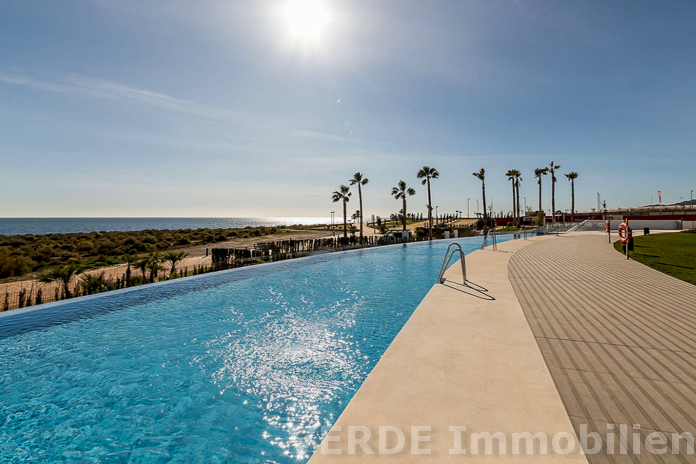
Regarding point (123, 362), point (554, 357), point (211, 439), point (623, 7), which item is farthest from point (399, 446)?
point (623, 7)

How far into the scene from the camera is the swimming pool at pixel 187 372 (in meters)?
3.65

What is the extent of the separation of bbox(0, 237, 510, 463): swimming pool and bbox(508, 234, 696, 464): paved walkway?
9.70ft

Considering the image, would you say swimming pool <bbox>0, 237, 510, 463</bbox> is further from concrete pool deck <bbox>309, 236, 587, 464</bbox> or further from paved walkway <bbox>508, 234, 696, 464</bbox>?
paved walkway <bbox>508, 234, 696, 464</bbox>

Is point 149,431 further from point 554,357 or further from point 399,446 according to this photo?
point 554,357

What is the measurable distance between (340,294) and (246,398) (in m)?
6.12

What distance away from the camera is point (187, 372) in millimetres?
5227

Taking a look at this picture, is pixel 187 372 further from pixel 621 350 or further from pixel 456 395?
pixel 621 350

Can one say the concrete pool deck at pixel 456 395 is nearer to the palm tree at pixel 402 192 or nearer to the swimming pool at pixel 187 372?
the swimming pool at pixel 187 372

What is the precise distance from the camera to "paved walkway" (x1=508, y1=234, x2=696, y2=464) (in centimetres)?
276

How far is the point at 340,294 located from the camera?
10430 millimetres

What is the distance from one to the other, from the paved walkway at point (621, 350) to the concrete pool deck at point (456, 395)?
10.2 inches

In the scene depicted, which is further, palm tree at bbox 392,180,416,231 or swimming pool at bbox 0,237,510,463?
palm tree at bbox 392,180,416,231

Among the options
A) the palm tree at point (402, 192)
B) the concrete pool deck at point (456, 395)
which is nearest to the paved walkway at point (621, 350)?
the concrete pool deck at point (456, 395)

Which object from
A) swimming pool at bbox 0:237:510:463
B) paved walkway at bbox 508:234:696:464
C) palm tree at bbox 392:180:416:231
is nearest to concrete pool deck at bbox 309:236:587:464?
paved walkway at bbox 508:234:696:464
